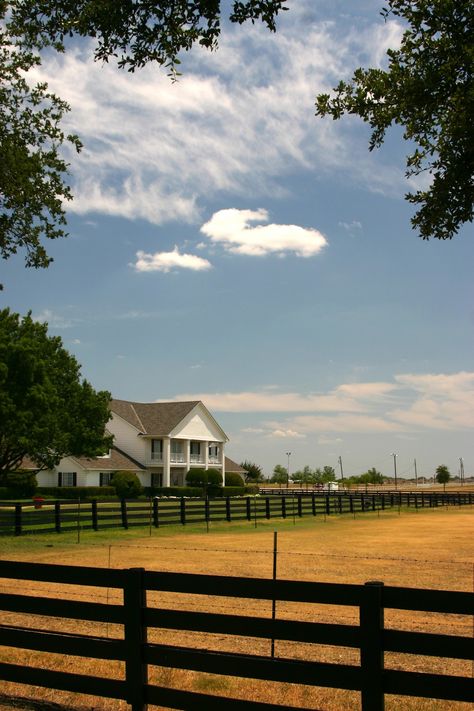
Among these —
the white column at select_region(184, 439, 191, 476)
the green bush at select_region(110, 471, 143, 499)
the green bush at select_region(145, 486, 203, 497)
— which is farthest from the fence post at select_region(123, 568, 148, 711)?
the white column at select_region(184, 439, 191, 476)

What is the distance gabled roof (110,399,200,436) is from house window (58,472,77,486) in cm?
1020

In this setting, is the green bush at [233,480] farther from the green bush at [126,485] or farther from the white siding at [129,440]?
the green bush at [126,485]

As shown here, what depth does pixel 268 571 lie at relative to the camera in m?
16.9

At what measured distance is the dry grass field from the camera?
26.1ft

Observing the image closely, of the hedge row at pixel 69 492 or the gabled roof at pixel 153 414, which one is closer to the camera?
the hedge row at pixel 69 492

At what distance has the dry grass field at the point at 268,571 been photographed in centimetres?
796

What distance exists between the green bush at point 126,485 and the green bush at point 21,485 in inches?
291

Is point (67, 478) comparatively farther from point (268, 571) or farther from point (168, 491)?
point (268, 571)

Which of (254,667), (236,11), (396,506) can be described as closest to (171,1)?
(236,11)

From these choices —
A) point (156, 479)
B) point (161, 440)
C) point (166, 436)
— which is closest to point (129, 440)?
point (161, 440)

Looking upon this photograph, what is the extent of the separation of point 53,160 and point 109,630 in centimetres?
1086

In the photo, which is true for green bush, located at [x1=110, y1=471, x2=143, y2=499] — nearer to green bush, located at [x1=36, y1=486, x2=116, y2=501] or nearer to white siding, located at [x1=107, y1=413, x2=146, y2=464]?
green bush, located at [x1=36, y1=486, x2=116, y2=501]

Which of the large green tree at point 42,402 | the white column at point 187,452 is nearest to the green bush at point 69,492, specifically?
the large green tree at point 42,402

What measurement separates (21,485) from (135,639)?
5560 centimetres
